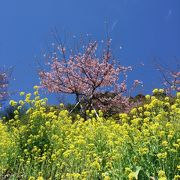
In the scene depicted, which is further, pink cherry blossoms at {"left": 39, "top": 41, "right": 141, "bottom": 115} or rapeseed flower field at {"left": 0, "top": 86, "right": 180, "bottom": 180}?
pink cherry blossoms at {"left": 39, "top": 41, "right": 141, "bottom": 115}

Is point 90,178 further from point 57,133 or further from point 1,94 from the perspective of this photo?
point 1,94

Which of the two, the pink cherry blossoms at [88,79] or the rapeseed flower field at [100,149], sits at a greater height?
the pink cherry blossoms at [88,79]

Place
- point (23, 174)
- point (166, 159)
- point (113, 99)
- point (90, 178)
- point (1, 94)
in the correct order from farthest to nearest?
1. point (1, 94)
2. point (113, 99)
3. point (23, 174)
4. point (90, 178)
5. point (166, 159)

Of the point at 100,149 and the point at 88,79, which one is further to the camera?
the point at 88,79

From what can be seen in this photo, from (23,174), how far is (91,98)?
44.0ft

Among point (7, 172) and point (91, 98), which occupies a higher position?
point (91, 98)

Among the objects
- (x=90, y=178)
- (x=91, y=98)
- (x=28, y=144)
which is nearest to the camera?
(x=90, y=178)

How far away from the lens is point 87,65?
22.6m

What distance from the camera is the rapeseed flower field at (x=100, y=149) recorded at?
232 inches

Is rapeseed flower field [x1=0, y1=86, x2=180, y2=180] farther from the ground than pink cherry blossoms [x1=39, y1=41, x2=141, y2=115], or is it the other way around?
pink cherry blossoms [x1=39, y1=41, x2=141, y2=115]

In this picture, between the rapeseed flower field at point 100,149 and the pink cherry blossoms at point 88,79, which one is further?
the pink cherry blossoms at point 88,79

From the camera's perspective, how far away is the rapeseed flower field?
5898 millimetres

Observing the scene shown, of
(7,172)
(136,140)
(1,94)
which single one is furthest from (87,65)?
(136,140)

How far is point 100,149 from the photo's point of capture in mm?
7594
